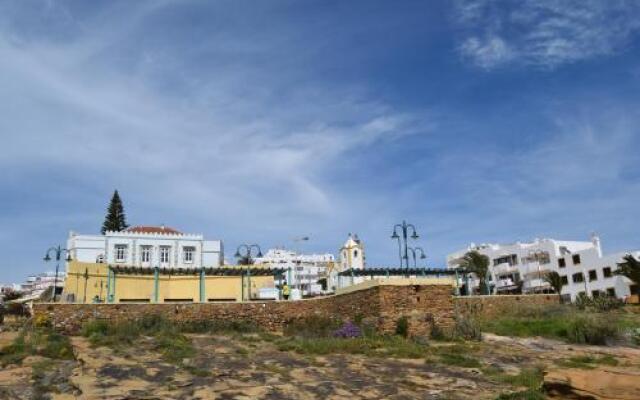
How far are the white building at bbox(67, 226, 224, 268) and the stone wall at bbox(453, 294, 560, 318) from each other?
28866mm

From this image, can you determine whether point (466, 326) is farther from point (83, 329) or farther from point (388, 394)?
point (83, 329)

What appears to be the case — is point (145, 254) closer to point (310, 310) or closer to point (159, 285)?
point (159, 285)

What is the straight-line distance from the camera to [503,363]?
17844 mm

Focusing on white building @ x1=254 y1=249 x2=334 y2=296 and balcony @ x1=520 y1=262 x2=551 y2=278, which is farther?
white building @ x1=254 y1=249 x2=334 y2=296

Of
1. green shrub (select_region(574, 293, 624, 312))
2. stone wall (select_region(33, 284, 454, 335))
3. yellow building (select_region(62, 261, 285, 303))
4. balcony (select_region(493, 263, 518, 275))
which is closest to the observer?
stone wall (select_region(33, 284, 454, 335))

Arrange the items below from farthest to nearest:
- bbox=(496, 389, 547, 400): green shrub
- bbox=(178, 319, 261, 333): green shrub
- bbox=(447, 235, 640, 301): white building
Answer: bbox=(447, 235, 640, 301): white building < bbox=(178, 319, 261, 333): green shrub < bbox=(496, 389, 547, 400): green shrub

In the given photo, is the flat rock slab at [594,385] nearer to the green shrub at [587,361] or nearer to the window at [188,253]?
the green shrub at [587,361]

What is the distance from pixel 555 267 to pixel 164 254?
47493 millimetres

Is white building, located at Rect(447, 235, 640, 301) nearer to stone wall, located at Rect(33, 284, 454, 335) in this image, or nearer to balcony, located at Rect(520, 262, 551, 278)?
balcony, located at Rect(520, 262, 551, 278)

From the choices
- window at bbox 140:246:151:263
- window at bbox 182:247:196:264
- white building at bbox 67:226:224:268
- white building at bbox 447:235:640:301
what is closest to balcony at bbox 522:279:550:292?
white building at bbox 447:235:640:301

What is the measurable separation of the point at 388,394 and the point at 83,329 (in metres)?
17.1

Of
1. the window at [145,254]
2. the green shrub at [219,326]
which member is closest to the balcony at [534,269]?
the window at [145,254]

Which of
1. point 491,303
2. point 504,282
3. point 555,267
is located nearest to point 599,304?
point 491,303

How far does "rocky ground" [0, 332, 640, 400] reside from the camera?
41.6ft
